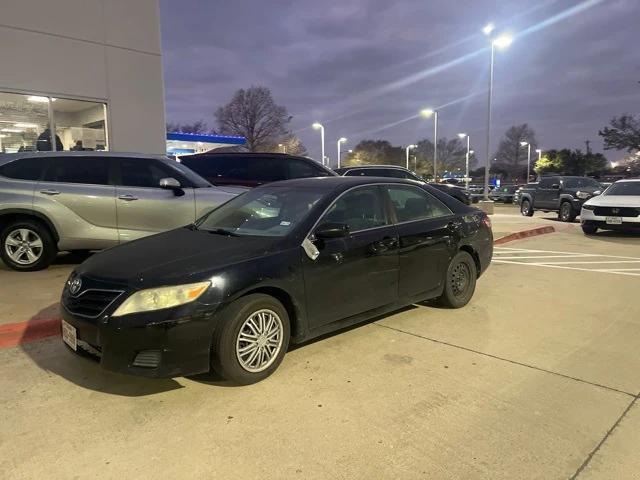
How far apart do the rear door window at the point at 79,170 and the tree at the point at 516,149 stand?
97823 millimetres

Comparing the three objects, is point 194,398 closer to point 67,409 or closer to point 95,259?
point 67,409

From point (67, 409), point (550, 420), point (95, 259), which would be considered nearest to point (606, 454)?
point (550, 420)

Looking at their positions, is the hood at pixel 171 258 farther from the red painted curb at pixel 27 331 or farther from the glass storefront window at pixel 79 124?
the glass storefront window at pixel 79 124

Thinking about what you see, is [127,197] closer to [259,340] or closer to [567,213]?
[259,340]

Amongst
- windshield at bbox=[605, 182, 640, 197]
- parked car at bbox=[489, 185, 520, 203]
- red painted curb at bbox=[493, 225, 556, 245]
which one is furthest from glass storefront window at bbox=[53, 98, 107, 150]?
parked car at bbox=[489, 185, 520, 203]

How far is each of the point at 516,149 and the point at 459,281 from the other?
101 metres

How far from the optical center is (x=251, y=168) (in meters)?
10.0

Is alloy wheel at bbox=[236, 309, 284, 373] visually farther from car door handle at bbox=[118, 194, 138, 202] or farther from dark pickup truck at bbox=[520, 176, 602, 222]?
dark pickup truck at bbox=[520, 176, 602, 222]

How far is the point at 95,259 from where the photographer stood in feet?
13.0

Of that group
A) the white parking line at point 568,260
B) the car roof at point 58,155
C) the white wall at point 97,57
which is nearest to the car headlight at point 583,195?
the white parking line at point 568,260

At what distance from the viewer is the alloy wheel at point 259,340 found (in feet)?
11.7

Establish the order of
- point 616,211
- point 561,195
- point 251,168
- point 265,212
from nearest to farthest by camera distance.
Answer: point 265,212
point 251,168
point 616,211
point 561,195

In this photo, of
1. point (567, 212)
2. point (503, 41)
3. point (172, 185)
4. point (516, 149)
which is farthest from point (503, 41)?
point (516, 149)

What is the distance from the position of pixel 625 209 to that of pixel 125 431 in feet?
41.6
